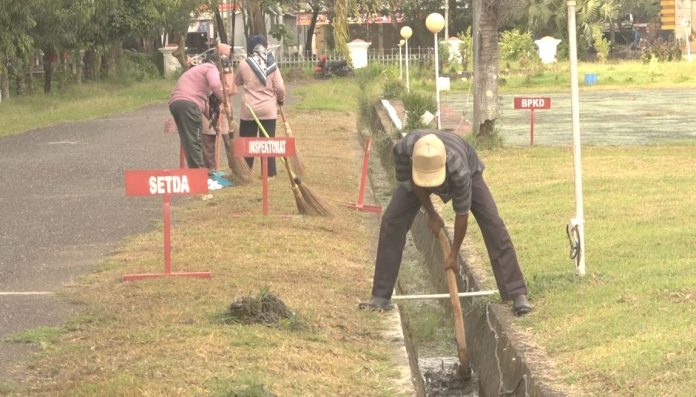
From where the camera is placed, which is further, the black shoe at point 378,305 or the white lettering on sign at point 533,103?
the white lettering on sign at point 533,103

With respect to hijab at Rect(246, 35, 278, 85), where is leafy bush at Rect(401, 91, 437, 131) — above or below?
below

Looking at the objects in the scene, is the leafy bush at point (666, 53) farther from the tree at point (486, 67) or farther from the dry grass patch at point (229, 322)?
the dry grass patch at point (229, 322)

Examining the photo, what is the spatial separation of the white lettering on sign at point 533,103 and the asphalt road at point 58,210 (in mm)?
5312

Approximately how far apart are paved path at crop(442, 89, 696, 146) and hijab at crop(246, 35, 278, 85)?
7.40m

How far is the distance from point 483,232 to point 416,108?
12.8 m

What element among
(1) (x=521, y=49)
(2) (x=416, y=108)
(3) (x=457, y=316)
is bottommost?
(3) (x=457, y=316)

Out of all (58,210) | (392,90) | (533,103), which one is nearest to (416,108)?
(533,103)

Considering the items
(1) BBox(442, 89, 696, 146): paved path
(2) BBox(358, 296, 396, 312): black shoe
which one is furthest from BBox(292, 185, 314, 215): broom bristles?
(1) BBox(442, 89, 696, 146): paved path

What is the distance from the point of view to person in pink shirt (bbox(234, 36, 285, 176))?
1455cm

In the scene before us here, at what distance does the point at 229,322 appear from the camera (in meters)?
7.49

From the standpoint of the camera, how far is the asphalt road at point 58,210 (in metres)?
8.67

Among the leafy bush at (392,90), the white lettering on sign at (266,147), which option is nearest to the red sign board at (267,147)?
the white lettering on sign at (266,147)

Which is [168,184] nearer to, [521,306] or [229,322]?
[229,322]

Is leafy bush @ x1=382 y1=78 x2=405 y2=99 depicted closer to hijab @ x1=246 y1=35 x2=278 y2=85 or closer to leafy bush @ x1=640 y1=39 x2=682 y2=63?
hijab @ x1=246 y1=35 x2=278 y2=85
